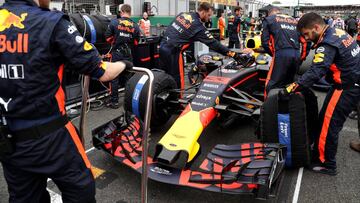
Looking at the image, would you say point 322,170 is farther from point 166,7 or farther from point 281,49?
point 166,7

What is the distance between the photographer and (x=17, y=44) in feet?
4.78

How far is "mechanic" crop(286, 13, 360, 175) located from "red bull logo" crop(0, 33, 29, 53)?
2257 mm

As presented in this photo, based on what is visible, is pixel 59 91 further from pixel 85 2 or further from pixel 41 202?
pixel 85 2

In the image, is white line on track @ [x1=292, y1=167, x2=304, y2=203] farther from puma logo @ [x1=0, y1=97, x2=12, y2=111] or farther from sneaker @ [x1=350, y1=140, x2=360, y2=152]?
puma logo @ [x1=0, y1=97, x2=12, y2=111]

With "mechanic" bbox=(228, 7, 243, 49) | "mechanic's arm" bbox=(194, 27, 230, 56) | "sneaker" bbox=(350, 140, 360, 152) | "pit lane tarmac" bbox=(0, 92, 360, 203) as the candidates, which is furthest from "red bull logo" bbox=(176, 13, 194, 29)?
"mechanic" bbox=(228, 7, 243, 49)

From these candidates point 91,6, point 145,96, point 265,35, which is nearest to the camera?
point 145,96

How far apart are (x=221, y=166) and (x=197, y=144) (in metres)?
0.35

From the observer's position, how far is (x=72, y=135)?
1.67 meters

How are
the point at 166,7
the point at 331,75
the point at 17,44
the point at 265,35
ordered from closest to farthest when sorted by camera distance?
the point at 17,44 → the point at 331,75 → the point at 265,35 → the point at 166,7

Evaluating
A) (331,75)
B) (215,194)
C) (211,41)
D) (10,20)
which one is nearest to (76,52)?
(10,20)

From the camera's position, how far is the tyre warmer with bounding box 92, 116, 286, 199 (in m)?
2.32

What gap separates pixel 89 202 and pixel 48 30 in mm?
968

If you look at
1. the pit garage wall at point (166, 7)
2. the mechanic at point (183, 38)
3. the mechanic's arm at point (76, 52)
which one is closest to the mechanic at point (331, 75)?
the mechanic at point (183, 38)

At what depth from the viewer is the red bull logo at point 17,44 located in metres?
1.45
